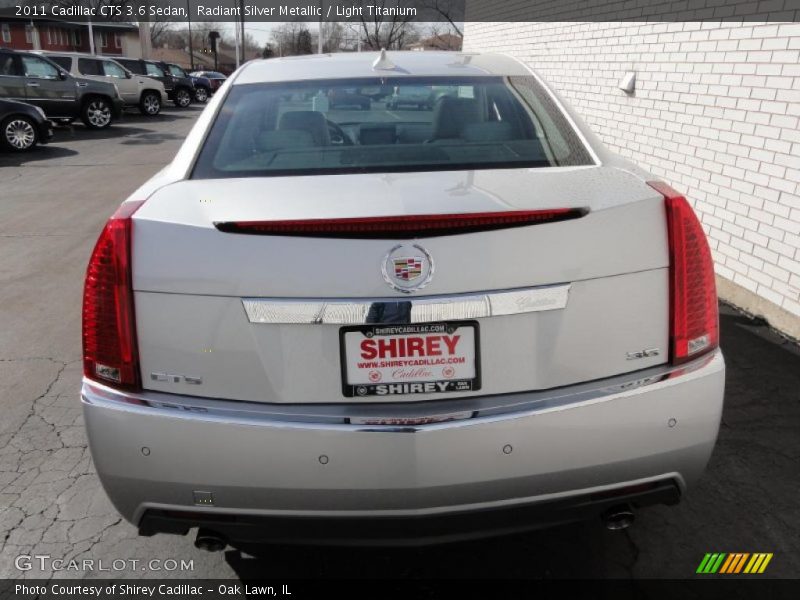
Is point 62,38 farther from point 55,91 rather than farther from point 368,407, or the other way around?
point 368,407

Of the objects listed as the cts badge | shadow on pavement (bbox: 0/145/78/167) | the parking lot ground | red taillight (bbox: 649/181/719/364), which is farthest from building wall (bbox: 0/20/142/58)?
red taillight (bbox: 649/181/719/364)

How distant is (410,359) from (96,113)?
65.6 ft

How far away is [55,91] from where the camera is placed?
17.8 meters

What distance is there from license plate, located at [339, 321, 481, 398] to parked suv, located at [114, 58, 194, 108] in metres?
27.8

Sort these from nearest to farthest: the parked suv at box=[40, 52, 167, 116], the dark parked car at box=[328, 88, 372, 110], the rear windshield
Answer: the rear windshield < the dark parked car at box=[328, 88, 372, 110] < the parked suv at box=[40, 52, 167, 116]

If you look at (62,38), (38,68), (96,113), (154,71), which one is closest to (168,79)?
(154,71)

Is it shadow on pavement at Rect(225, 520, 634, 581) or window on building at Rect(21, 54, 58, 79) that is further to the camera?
window on building at Rect(21, 54, 58, 79)

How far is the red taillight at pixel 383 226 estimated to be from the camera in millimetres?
1818

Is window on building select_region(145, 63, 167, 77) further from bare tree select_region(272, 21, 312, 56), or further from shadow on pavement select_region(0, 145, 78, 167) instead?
bare tree select_region(272, 21, 312, 56)

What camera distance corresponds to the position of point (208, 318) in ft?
5.99

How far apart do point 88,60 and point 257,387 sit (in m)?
23.2

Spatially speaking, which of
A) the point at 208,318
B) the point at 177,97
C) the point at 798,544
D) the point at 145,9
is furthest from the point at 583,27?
the point at 145,9

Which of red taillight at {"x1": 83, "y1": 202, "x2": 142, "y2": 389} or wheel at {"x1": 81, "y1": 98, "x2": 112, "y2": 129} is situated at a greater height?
red taillight at {"x1": 83, "y1": 202, "x2": 142, "y2": 389}

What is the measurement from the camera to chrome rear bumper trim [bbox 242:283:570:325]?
179cm
